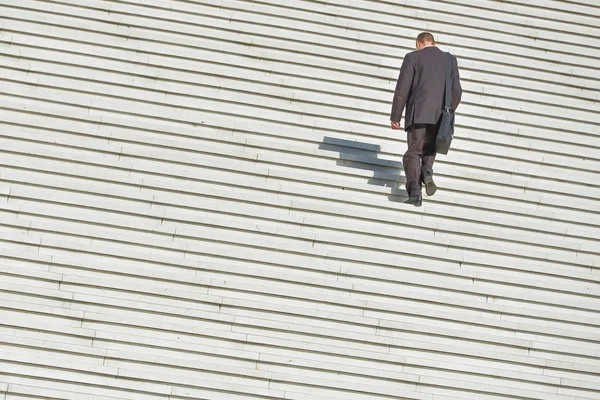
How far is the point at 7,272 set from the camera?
6707mm

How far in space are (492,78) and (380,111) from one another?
1095 millimetres

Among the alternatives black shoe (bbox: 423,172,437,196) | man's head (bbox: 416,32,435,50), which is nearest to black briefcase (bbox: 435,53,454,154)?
black shoe (bbox: 423,172,437,196)

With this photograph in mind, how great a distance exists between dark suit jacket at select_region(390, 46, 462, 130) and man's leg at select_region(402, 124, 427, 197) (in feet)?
0.29

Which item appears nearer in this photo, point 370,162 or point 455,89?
point 455,89

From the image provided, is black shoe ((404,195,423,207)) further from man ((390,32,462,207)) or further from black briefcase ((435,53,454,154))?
black briefcase ((435,53,454,154))

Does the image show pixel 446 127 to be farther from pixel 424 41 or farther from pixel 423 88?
pixel 424 41

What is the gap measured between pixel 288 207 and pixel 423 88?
1.44 m

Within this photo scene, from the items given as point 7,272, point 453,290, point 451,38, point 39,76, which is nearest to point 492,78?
point 451,38

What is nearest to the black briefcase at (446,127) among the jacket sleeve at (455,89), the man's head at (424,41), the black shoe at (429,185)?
the jacket sleeve at (455,89)

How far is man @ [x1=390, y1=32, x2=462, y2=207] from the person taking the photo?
22.9 ft

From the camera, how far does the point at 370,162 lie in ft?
24.4

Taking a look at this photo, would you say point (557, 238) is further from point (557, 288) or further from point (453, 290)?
point (453, 290)

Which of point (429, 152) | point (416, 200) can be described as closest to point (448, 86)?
point (429, 152)

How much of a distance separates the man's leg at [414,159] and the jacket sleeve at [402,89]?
166mm
